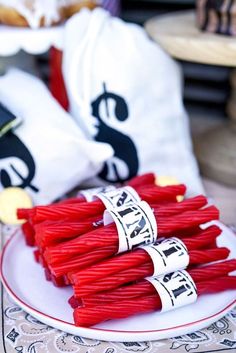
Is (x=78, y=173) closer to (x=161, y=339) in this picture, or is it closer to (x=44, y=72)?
(x=161, y=339)

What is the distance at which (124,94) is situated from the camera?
31.6 inches

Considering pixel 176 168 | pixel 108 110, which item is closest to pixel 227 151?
pixel 176 168

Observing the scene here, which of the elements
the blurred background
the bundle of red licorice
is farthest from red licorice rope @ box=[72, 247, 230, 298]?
the blurred background

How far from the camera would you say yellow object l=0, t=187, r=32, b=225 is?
0.74 metres

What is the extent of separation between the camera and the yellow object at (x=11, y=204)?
74cm

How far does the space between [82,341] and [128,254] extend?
Result: 0.33ft

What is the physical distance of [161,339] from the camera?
20.6 inches

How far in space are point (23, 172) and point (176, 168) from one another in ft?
0.84

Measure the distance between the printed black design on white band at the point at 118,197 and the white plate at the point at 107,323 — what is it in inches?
4.3

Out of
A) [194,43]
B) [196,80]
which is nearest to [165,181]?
[194,43]

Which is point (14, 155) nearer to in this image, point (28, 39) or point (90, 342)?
point (28, 39)

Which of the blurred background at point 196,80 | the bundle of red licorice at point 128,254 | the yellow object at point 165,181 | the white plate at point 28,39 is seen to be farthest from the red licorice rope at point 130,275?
the blurred background at point 196,80

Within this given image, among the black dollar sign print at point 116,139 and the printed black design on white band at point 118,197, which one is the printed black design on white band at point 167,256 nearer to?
the printed black design on white band at point 118,197

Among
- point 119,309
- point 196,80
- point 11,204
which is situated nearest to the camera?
point 119,309
